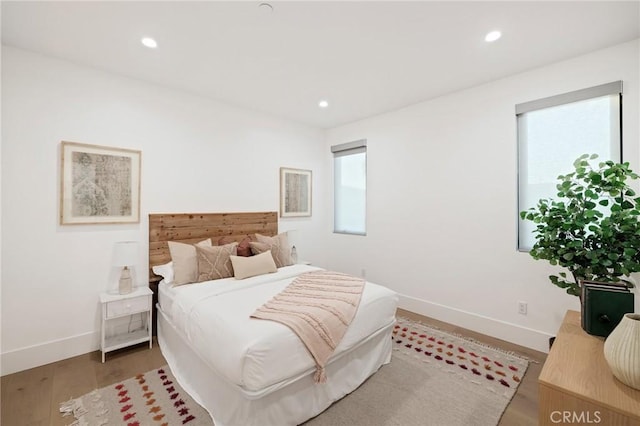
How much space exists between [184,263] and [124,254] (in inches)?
21.0

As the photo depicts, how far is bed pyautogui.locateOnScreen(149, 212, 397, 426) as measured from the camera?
62.7 inches

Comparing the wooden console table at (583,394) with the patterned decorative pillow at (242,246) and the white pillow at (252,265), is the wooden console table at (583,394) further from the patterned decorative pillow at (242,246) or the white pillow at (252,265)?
the patterned decorative pillow at (242,246)

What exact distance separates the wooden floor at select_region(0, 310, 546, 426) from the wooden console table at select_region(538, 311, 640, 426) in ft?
2.31

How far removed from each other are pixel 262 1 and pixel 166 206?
2.29m

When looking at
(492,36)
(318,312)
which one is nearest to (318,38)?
(492,36)

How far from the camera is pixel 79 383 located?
7.30 ft

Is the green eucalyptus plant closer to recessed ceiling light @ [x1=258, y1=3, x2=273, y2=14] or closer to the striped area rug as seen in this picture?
the striped area rug

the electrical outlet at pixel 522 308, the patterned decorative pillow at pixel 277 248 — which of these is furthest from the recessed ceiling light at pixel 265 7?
the electrical outlet at pixel 522 308

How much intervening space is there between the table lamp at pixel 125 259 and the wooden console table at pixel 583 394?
3.16 metres

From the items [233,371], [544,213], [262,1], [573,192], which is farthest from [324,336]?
[262,1]

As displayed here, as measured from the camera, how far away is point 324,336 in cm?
184

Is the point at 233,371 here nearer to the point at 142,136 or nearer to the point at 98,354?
the point at 98,354

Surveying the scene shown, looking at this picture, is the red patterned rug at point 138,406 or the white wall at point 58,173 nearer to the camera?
the red patterned rug at point 138,406

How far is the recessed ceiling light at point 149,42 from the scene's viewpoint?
228 cm
